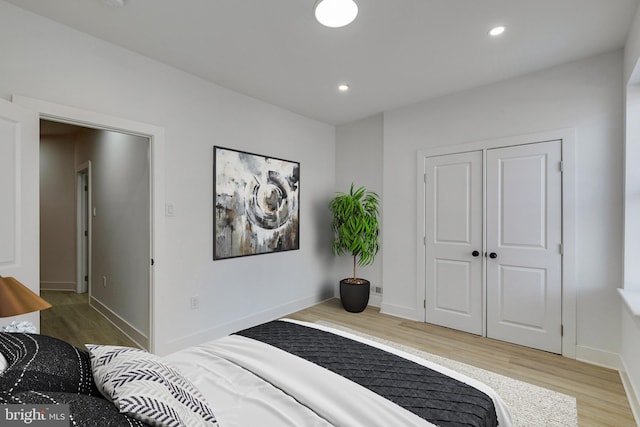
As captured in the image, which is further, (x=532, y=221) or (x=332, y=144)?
(x=332, y=144)

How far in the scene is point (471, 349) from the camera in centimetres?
296

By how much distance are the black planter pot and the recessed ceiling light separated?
301 centimetres

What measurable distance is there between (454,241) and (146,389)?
11.0ft

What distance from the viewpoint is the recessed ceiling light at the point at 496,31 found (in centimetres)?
226

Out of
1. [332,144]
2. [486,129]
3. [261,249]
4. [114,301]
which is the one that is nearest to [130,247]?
[114,301]

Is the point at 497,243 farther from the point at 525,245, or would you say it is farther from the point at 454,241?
the point at 454,241

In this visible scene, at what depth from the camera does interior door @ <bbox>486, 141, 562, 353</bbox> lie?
2879mm

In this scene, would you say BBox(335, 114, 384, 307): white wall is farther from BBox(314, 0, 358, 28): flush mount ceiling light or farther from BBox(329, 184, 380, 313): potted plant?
BBox(314, 0, 358, 28): flush mount ceiling light

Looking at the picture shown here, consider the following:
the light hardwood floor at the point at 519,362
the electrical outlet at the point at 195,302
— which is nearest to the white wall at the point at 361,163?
the light hardwood floor at the point at 519,362

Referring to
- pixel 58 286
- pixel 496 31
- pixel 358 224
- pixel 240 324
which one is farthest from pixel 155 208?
pixel 58 286

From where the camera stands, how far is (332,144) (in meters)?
4.73

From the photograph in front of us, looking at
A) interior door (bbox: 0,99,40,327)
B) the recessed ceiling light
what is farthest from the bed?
the recessed ceiling light

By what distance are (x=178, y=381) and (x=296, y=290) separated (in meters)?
3.13

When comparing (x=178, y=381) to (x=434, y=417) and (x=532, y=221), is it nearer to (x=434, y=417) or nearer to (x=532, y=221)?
(x=434, y=417)
